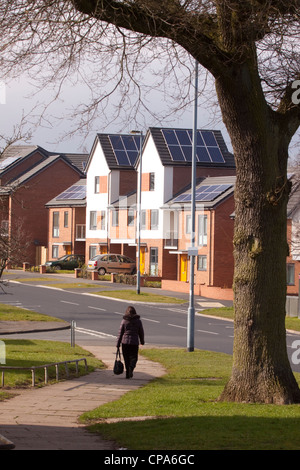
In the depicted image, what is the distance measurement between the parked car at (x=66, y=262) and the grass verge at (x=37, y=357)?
45.9 meters

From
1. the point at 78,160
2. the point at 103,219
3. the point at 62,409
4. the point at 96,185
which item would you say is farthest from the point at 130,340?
the point at 78,160

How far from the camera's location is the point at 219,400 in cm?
1232

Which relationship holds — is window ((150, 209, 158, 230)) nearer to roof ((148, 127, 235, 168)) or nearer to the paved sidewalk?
roof ((148, 127, 235, 168))

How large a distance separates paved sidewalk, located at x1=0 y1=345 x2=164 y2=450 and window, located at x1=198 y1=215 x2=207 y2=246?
1416 inches

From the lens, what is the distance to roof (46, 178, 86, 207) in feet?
245

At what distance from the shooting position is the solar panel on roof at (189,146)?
62.8 meters

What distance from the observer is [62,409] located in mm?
12328

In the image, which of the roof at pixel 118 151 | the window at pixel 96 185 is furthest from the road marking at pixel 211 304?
the window at pixel 96 185

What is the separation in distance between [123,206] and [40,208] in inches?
652

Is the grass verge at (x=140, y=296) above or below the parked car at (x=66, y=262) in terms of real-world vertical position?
below

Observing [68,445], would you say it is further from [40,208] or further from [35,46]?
[40,208]

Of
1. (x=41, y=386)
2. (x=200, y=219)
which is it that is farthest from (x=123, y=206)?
(x=41, y=386)

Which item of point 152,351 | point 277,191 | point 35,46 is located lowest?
point 152,351

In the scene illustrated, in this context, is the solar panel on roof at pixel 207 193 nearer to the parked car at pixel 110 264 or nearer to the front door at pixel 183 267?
the front door at pixel 183 267
